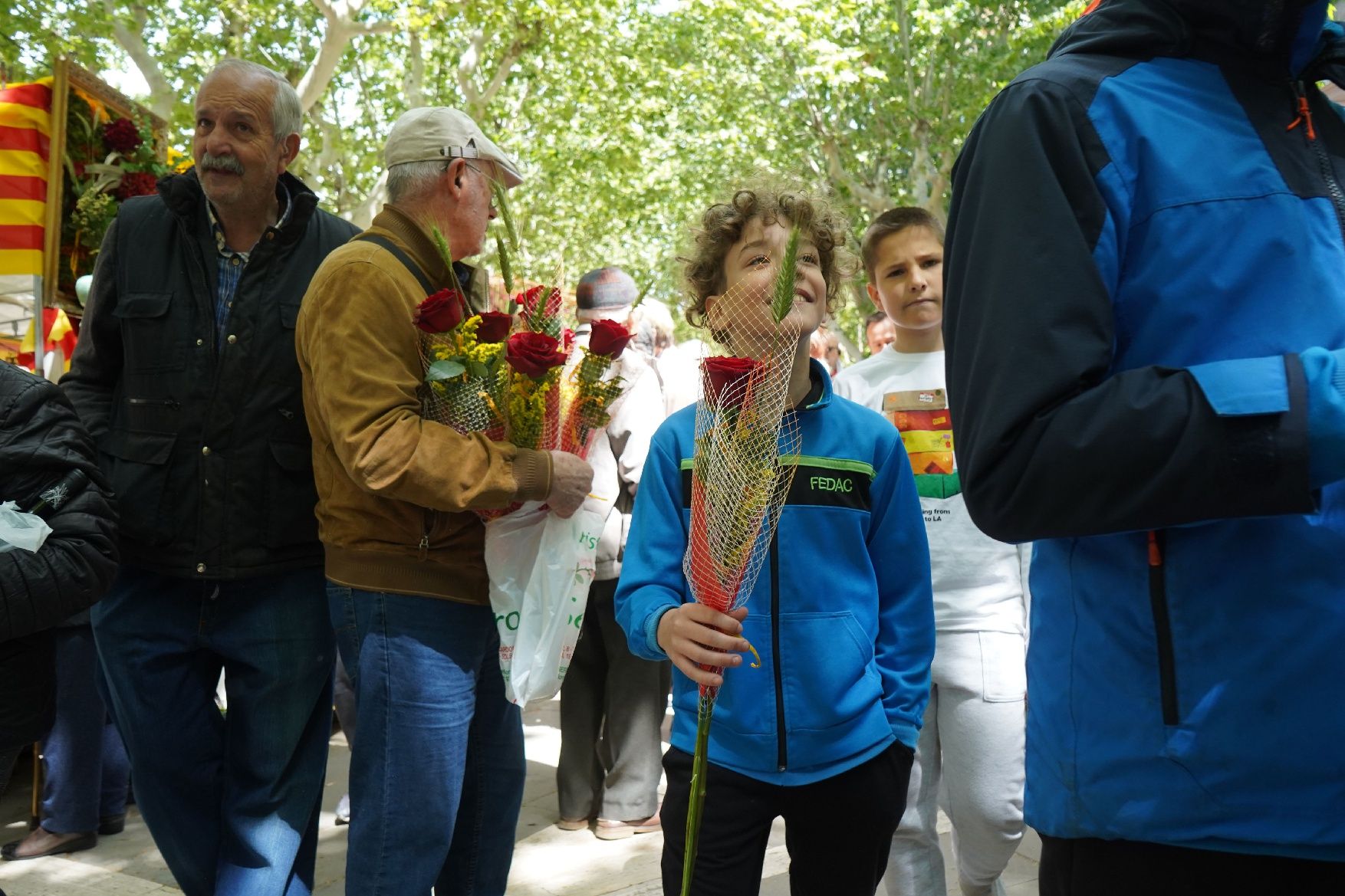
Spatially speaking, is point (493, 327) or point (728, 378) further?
point (493, 327)

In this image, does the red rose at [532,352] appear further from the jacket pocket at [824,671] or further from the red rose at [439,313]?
the jacket pocket at [824,671]

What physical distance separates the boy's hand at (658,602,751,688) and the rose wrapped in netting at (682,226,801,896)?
3 centimetres

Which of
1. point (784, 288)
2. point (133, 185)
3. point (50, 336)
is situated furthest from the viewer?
point (50, 336)

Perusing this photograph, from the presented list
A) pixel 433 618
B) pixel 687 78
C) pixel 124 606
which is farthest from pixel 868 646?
pixel 687 78

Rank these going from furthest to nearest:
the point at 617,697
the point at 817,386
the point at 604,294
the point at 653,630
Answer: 1. the point at 604,294
2. the point at 617,697
3. the point at 817,386
4. the point at 653,630

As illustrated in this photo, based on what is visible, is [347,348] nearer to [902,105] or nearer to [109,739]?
[109,739]

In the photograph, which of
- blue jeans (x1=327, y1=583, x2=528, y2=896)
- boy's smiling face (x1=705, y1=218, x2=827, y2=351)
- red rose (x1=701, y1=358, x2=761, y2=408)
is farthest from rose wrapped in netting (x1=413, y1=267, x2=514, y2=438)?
red rose (x1=701, y1=358, x2=761, y2=408)

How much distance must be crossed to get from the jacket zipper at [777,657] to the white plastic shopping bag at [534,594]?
64 cm

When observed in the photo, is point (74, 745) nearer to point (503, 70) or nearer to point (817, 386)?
point (817, 386)

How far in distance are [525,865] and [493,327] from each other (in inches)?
110

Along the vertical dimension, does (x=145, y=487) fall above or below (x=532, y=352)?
below

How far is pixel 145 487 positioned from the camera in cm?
333

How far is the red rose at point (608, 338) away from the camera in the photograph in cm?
316

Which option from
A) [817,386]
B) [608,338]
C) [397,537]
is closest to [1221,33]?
[817,386]
